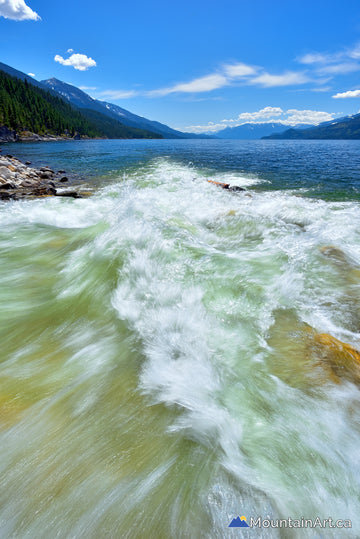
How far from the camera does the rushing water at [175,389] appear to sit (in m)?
2.16

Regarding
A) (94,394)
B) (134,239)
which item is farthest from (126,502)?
(134,239)

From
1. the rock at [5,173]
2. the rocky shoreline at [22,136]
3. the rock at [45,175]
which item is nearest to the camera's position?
the rock at [5,173]

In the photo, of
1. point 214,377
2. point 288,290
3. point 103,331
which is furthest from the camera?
point 288,290

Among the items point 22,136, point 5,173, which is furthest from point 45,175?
point 22,136

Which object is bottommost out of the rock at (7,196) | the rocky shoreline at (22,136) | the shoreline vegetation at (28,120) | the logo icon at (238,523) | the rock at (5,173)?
the logo icon at (238,523)

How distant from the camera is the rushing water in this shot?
216cm

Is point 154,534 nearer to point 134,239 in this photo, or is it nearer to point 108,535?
point 108,535

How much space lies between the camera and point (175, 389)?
10.2 feet

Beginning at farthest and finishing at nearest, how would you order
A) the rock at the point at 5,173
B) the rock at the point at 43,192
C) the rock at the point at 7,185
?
the rock at the point at 5,173 < the rock at the point at 7,185 < the rock at the point at 43,192

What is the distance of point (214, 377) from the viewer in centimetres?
329

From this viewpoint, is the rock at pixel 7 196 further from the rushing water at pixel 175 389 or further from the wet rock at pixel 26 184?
the rushing water at pixel 175 389

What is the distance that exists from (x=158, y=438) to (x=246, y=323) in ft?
7.68

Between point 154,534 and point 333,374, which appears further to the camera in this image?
point 333,374

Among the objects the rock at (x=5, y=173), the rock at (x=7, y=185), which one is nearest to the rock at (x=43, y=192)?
the rock at (x=7, y=185)
